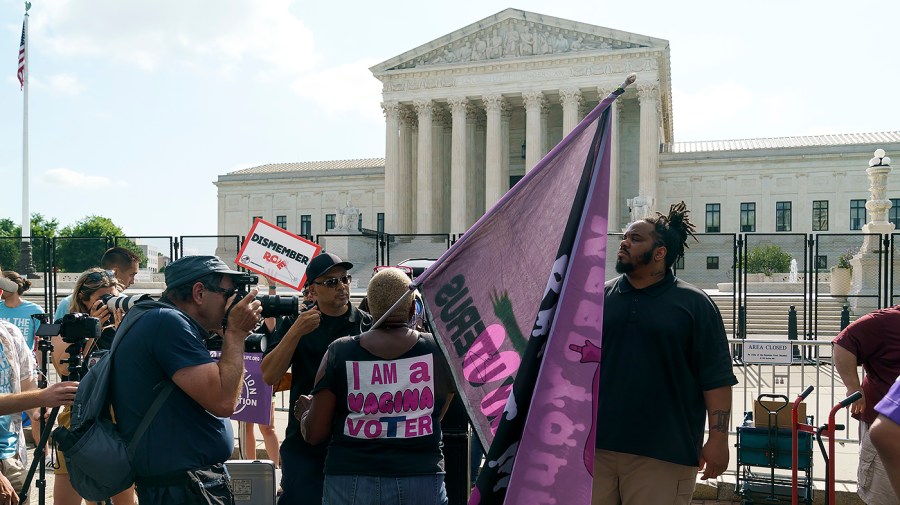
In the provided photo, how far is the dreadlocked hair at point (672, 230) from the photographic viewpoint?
397 centimetres

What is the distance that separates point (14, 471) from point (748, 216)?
58528 mm

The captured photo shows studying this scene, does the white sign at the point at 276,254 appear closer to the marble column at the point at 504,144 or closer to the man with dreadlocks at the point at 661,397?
the man with dreadlocks at the point at 661,397

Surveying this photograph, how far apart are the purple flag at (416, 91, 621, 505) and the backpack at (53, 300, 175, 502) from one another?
1.28 metres

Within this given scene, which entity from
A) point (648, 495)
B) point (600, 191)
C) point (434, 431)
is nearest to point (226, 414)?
point (434, 431)

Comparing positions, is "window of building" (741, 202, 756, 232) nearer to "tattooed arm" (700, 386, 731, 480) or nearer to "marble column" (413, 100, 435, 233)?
"marble column" (413, 100, 435, 233)

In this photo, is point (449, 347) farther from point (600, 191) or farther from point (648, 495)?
point (648, 495)

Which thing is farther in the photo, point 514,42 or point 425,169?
point 425,169

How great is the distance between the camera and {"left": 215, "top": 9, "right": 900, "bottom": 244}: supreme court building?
52.0 m

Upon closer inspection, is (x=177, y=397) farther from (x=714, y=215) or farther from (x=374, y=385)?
(x=714, y=215)

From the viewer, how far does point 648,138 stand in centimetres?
5100

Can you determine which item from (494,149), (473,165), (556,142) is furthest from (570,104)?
(473,165)

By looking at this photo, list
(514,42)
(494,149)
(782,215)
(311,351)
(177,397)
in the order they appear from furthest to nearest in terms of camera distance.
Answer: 1. (782,215)
2. (514,42)
3. (494,149)
4. (311,351)
5. (177,397)

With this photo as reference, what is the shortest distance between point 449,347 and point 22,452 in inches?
141

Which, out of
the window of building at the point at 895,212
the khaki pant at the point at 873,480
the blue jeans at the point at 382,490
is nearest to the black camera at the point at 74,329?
the blue jeans at the point at 382,490
